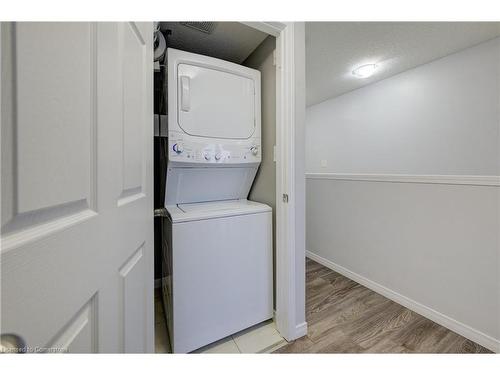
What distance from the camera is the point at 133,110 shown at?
0.73m

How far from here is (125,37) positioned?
664 millimetres

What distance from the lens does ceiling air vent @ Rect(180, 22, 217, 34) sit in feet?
4.58

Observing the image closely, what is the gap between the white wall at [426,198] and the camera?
1.42 m

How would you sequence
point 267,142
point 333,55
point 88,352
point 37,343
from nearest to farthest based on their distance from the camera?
point 37,343
point 88,352
point 267,142
point 333,55

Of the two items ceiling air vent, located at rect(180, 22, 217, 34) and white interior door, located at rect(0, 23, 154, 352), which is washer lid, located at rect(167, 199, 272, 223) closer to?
white interior door, located at rect(0, 23, 154, 352)

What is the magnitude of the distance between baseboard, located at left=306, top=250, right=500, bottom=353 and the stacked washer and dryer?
3.80ft

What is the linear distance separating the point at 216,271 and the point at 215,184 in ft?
2.10

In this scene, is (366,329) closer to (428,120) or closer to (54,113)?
(54,113)

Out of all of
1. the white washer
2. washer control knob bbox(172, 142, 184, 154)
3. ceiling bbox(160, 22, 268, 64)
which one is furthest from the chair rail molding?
washer control knob bbox(172, 142, 184, 154)

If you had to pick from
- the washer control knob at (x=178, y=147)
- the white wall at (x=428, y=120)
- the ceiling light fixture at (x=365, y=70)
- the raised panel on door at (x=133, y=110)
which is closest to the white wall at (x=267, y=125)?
the washer control knob at (x=178, y=147)

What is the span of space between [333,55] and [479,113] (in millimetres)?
1452
